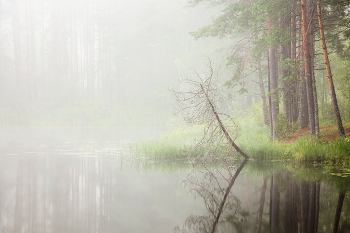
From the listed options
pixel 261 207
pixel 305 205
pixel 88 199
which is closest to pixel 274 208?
pixel 261 207

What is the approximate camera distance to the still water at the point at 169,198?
5285 millimetres

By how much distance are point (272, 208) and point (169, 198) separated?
2.26m

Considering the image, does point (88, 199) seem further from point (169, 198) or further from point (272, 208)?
point (272, 208)

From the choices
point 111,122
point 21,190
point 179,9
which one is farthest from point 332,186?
point 179,9

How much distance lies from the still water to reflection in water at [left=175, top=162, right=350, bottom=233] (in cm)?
2

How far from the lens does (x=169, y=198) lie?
6938 mm

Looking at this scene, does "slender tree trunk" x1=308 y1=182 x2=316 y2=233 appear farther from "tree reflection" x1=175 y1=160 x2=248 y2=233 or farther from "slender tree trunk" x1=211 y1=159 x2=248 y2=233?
"slender tree trunk" x1=211 y1=159 x2=248 y2=233

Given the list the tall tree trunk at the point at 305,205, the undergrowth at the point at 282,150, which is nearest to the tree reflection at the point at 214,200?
the tall tree trunk at the point at 305,205

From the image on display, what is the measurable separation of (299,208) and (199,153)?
6780 mm

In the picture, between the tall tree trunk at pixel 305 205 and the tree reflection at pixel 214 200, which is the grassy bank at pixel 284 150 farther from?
the tall tree trunk at pixel 305 205

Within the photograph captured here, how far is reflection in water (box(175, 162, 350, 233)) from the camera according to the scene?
197 inches

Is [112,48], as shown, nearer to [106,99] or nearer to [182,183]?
[106,99]

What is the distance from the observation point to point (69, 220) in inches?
221

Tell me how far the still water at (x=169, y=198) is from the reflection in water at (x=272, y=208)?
0.02 metres
